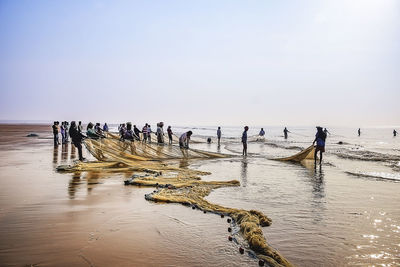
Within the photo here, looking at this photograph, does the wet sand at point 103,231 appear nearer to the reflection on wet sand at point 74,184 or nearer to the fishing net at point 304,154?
the reflection on wet sand at point 74,184

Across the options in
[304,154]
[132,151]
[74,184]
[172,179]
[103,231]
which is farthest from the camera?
[304,154]

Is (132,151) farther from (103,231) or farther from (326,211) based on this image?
(326,211)

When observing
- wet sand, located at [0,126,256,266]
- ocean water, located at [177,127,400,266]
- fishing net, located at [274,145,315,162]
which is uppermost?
fishing net, located at [274,145,315,162]

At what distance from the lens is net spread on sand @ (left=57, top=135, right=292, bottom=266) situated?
459cm

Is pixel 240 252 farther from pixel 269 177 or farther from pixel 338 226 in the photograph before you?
pixel 269 177

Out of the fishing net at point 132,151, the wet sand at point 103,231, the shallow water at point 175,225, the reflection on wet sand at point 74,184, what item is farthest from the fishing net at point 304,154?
the reflection on wet sand at point 74,184

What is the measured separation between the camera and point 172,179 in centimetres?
918

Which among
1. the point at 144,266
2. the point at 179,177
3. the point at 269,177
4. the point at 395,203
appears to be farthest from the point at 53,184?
the point at 395,203

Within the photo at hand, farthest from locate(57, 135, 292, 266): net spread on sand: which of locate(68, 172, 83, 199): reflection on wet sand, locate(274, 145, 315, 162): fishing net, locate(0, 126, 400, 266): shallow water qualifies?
locate(274, 145, 315, 162): fishing net

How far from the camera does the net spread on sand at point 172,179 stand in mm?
4590

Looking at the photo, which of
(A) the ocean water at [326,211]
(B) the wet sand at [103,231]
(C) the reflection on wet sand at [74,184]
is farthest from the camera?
(C) the reflection on wet sand at [74,184]

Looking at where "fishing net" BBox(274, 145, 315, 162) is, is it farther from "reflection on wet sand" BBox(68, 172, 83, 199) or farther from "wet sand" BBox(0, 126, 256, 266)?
"reflection on wet sand" BBox(68, 172, 83, 199)

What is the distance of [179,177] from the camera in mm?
9617

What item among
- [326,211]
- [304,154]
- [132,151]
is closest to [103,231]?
[326,211]
